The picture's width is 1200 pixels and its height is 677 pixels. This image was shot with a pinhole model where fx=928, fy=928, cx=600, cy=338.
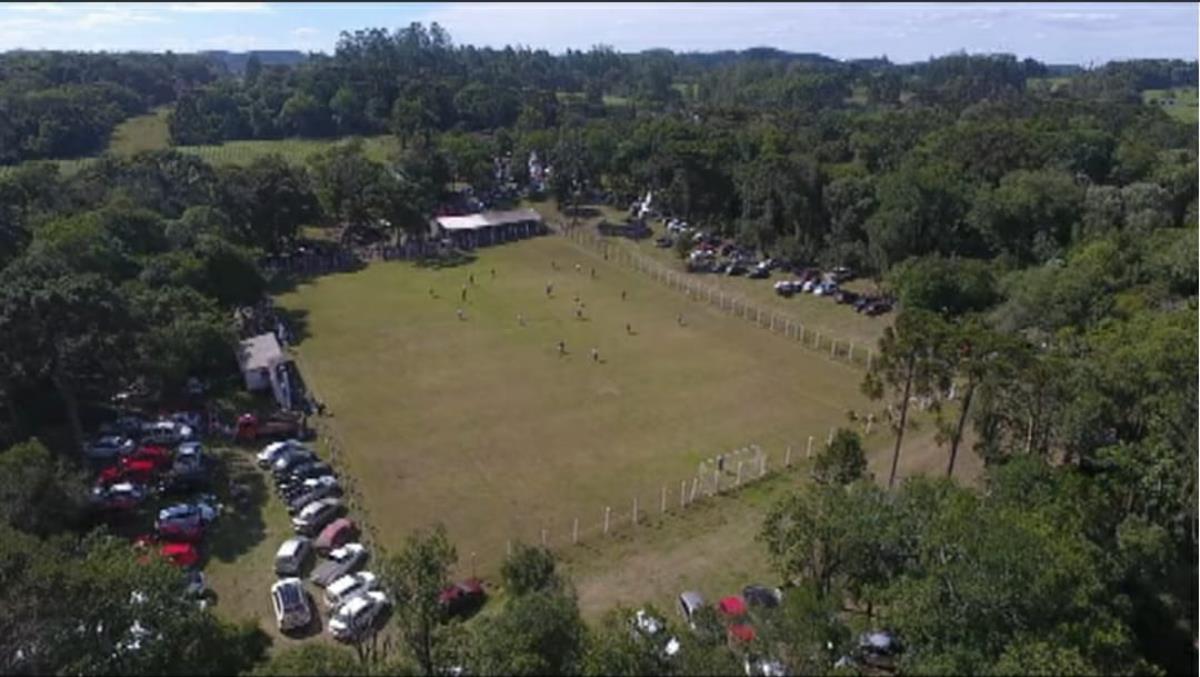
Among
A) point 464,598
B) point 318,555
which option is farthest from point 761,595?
point 318,555

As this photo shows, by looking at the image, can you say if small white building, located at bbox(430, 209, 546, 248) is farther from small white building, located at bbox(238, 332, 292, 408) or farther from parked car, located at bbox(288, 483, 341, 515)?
parked car, located at bbox(288, 483, 341, 515)

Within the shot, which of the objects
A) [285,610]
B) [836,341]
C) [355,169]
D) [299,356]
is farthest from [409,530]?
[355,169]

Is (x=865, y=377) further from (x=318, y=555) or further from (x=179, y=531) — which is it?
(x=179, y=531)

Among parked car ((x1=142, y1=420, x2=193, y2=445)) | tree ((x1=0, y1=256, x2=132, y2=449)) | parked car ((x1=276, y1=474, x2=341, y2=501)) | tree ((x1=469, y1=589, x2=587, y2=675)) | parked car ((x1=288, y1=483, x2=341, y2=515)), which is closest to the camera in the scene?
tree ((x1=469, y1=589, x2=587, y2=675))

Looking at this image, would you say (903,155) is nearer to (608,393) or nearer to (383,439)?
(608,393)

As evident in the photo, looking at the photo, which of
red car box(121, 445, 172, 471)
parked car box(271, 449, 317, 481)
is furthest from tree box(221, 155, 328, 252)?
parked car box(271, 449, 317, 481)

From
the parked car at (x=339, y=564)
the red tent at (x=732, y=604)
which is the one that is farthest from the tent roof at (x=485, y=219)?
the red tent at (x=732, y=604)

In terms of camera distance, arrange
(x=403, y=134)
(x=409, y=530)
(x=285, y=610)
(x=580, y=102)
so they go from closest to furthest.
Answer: (x=285, y=610)
(x=409, y=530)
(x=403, y=134)
(x=580, y=102)
